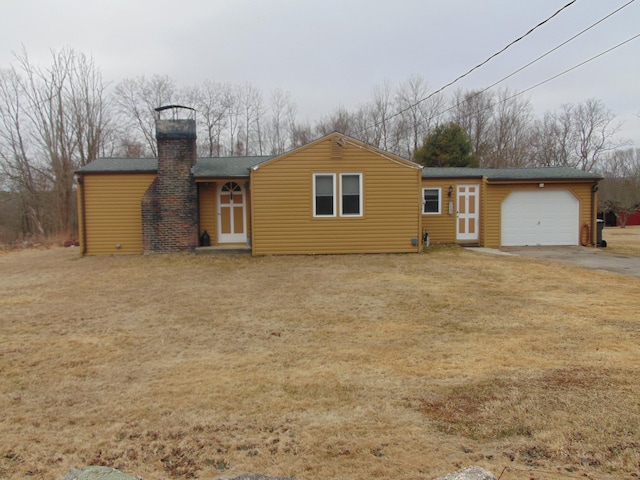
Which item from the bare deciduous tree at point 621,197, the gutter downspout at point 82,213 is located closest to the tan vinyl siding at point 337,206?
the gutter downspout at point 82,213

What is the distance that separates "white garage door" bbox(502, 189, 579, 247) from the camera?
599 inches

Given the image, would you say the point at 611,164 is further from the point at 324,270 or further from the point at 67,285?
the point at 67,285

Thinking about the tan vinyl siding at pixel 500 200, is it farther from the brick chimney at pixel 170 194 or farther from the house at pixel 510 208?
the brick chimney at pixel 170 194

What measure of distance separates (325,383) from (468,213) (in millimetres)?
13284

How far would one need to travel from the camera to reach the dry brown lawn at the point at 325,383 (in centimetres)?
260

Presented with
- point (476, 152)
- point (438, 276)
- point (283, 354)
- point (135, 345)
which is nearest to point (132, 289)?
point (135, 345)

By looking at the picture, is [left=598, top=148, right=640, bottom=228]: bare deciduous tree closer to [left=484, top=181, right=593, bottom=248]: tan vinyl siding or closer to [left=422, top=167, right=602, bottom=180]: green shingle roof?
[left=422, top=167, right=602, bottom=180]: green shingle roof

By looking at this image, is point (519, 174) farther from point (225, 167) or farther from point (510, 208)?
point (225, 167)

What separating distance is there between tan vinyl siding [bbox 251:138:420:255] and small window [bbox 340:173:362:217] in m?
0.14

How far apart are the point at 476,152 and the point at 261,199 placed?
24.2 meters

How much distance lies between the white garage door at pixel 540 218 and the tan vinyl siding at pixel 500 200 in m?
0.16

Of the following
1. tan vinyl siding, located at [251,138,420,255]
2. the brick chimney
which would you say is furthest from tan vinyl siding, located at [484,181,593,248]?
the brick chimney

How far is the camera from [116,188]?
13953 millimetres

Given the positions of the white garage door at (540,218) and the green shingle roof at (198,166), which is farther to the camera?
the white garage door at (540,218)
